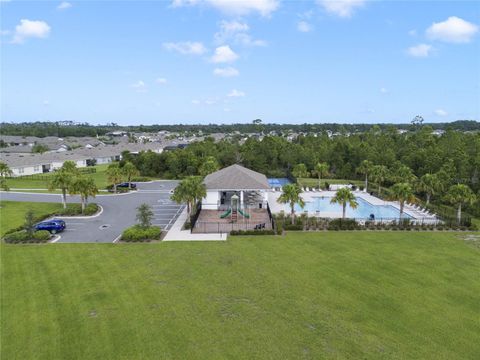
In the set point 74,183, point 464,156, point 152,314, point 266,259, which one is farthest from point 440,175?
point 74,183

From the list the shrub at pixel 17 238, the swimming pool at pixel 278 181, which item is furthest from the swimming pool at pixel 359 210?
the shrub at pixel 17 238

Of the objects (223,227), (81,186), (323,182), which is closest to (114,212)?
(81,186)

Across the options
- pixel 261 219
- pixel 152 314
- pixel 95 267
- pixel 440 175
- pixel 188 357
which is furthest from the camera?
pixel 440 175

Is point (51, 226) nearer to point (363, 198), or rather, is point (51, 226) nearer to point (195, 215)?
point (195, 215)

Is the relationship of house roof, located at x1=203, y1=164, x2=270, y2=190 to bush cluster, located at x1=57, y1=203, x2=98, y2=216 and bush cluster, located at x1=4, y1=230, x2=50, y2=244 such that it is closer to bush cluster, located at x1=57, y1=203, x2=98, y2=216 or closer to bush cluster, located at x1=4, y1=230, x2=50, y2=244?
bush cluster, located at x1=57, y1=203, x2=98, y2=216

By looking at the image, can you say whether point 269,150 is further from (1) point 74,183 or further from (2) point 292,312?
(2) point 292,312

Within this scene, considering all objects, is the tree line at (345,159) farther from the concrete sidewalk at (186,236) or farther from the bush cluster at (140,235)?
the bush cluster at (140,235)

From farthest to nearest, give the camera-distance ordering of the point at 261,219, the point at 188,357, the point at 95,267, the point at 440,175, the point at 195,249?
the point at 440,175 → the point at 261,219 → the point at 195,249 → the point at 95,267 → the point at 188,357
